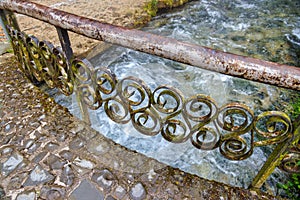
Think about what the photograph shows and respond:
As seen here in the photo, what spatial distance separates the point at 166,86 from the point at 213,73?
3.55 meters

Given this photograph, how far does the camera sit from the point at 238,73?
4.66 feet

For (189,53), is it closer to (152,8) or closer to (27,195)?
(27,195)

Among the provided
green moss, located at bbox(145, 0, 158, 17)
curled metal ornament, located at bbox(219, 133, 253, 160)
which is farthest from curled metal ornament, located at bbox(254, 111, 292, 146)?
green moss, located at bbox(145, 0, 158, 17)

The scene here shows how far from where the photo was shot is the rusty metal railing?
1.43 meters

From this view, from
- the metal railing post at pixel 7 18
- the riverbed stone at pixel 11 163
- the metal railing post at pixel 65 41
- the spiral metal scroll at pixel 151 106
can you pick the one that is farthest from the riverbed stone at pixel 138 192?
the metal railing post at pixel 7 18

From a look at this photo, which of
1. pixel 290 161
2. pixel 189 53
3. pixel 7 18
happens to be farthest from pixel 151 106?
pixel 7 18

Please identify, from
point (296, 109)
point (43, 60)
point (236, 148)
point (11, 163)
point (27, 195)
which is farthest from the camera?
point (296, 109)

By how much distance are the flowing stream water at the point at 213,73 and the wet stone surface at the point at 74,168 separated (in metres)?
0.76

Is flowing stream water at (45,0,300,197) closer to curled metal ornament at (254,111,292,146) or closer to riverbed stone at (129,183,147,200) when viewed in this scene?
riverbed stone at (129,183,147,200)

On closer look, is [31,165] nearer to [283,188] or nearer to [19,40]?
[19,40]

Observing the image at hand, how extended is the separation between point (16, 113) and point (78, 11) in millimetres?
3728

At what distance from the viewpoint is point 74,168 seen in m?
2.19

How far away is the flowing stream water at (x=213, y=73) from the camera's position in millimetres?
3148

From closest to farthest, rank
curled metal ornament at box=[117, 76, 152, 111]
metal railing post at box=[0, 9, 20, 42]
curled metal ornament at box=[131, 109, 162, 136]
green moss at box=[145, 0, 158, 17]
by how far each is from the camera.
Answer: curled metal ornament at box=[117, 76, 152, 111], curled metal ornament at box=[131, 109, 162, 136], metal railing post at box=[0, 9, 20, 42], green moss at box=[145, 0, 158, 17]
